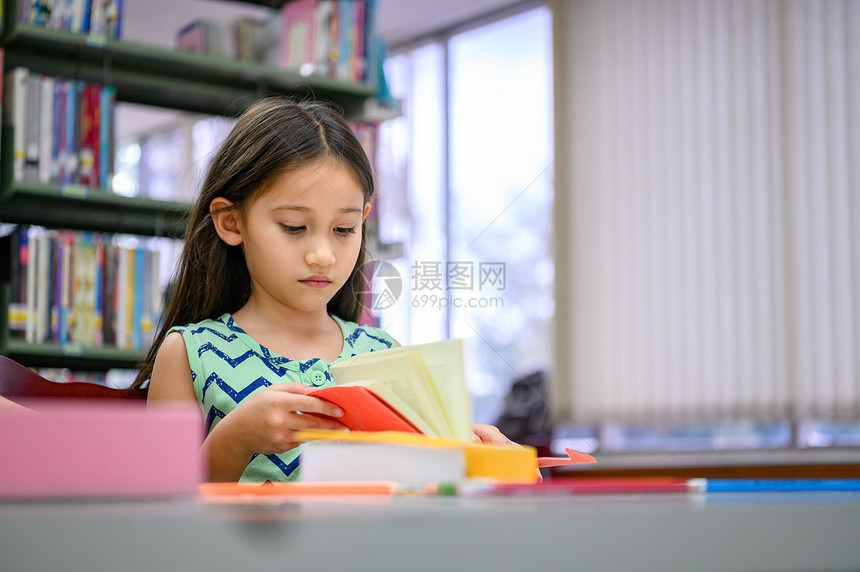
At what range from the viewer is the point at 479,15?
4699mm

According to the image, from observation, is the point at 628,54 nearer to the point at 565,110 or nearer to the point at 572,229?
the point at 565,110

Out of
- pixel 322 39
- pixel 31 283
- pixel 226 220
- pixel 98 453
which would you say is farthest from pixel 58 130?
pixel 98 453

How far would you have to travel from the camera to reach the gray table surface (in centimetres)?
29

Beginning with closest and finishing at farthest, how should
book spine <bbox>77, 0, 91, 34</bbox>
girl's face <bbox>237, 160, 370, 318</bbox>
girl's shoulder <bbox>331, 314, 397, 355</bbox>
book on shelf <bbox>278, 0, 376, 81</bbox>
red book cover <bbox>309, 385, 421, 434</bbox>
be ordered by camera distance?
red book cover <bbox>309, 385, 421, 434</bbox>
girl's face <bbox>237, 160, 370, 318</bbox>
girl's shoulder <bbox>331, 314, 397, 355</bbox>
book spine <bbox>77, 0, 91, 34</bbox>
book on shelf <bbox>278, 0, 376, 81</bbox>

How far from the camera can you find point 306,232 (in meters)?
1.10

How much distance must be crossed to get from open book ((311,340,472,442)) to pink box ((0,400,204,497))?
35cm

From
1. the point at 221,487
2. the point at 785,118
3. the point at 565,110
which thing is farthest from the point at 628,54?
the point at 221,487

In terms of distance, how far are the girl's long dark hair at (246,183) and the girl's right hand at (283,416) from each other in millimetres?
354

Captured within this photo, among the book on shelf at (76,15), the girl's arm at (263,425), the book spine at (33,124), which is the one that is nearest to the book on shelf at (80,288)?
the book spine at (33,124)

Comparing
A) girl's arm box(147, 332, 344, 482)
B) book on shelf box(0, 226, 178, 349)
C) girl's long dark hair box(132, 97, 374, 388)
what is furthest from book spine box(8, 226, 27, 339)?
girl's arm box(147, 332, 344, 482)

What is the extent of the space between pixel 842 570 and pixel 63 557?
12.8 inches

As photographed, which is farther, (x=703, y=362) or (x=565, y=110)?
(x=565, y=110)

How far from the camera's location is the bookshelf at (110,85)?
253 centimetres

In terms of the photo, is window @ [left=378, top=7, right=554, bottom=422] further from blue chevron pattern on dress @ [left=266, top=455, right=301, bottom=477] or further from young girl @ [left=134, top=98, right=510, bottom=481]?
blue chevron pattern on dress @ [left=266, top=455, right=301, bottom=477]
